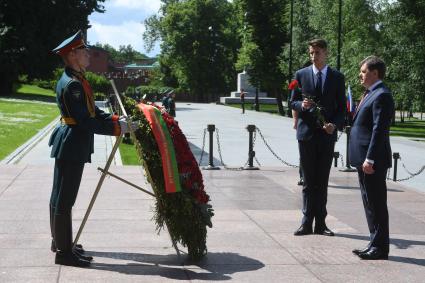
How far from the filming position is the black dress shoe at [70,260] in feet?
20.1

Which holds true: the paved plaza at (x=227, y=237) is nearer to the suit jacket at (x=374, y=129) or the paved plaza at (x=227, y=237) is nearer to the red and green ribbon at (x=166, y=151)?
the red and green ribbon at (x=166, y=151)

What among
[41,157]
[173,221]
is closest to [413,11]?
[41,157]

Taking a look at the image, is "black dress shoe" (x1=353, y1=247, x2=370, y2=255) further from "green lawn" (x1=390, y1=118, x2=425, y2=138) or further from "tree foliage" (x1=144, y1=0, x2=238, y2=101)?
"tree foliage" (x1=144, y1=0, x2=238, y2=101)

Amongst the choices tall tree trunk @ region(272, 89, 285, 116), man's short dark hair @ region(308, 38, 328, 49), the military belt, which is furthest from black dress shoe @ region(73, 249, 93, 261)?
tall tree trunk @ region(272, 89, 285, 116)

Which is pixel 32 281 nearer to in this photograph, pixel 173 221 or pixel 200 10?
pixel 173 221

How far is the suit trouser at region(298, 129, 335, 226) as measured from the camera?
766cm

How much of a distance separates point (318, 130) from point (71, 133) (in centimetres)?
288

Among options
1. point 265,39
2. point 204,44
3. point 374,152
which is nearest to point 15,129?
point 374,152

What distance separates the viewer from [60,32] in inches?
2279

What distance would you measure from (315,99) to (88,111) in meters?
2.80

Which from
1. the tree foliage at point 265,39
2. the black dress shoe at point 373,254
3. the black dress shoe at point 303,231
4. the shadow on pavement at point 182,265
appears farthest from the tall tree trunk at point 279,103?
the shadow on pavement at point 182,265

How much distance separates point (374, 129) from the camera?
21.1ft

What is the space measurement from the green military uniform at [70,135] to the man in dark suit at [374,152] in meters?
2.37

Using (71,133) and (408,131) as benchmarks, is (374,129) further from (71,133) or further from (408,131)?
(408,131)
